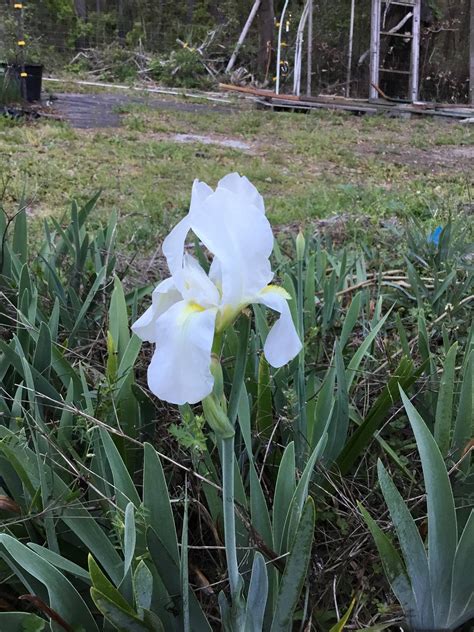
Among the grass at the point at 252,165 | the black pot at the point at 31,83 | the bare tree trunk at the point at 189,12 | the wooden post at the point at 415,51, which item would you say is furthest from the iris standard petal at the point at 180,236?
the bare tree trunk at the point at 189,12

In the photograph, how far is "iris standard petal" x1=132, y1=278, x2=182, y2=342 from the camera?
666mm

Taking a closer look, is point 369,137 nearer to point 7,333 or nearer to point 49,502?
point 7,333

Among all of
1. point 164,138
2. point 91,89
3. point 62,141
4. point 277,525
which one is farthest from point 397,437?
point 91,89

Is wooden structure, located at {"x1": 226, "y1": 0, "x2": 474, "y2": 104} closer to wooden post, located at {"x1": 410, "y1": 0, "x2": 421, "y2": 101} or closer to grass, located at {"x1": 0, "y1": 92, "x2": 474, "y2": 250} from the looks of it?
wooden post, located at {"x1": 410, "y1": 0, "x2": 421, "y2": 101}

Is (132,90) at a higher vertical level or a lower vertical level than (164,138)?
higher

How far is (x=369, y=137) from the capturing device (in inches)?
302

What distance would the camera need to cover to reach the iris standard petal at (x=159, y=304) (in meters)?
0.67

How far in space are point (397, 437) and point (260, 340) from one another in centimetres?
35

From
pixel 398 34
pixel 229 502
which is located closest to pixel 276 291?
pixel 229 502

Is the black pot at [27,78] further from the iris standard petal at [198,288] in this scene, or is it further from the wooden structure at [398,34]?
the iris standard petal at [198,288]

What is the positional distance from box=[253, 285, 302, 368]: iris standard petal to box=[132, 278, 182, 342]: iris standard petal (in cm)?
9

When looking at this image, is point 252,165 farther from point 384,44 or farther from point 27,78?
point 384,44

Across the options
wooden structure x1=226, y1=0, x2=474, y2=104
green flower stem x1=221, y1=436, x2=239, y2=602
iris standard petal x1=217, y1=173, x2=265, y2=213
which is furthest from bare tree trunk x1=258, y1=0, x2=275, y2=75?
green flower stem x1=221, y1=436, x2=239, y2=602

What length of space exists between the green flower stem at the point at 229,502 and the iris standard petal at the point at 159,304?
0.47 ft
